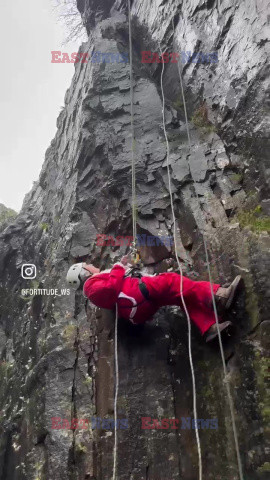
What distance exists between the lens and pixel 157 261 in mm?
5719

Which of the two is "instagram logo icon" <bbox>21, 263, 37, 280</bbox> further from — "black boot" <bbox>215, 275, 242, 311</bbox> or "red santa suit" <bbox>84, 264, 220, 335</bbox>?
"black boot" <bbox>215, 275, 242, 311</bbox>

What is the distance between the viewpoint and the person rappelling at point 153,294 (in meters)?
4.39

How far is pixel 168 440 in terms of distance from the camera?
442 centimetres

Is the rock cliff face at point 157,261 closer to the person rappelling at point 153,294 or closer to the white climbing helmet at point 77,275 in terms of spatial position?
the person rappelling at point 153,294

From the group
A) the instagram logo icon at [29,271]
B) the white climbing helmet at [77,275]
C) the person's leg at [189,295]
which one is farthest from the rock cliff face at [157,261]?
the white climbing helmet at [77,275]

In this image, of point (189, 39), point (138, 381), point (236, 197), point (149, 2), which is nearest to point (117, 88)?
point (189, 39)

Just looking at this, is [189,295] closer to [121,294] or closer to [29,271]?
[121,294]

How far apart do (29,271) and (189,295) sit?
15.7ft

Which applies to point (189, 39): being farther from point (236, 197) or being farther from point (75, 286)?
point (75, 286)

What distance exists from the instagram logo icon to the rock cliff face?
6.3 inches

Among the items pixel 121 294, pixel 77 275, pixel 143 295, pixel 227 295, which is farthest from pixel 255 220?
pixel 77 275

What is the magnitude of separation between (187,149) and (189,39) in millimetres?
2242

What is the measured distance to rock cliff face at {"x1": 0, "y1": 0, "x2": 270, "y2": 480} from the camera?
4297 mm

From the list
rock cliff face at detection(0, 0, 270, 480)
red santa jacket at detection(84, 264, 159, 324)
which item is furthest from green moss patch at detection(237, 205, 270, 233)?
red santa jacket at detection(84, 264, 159, 324)
